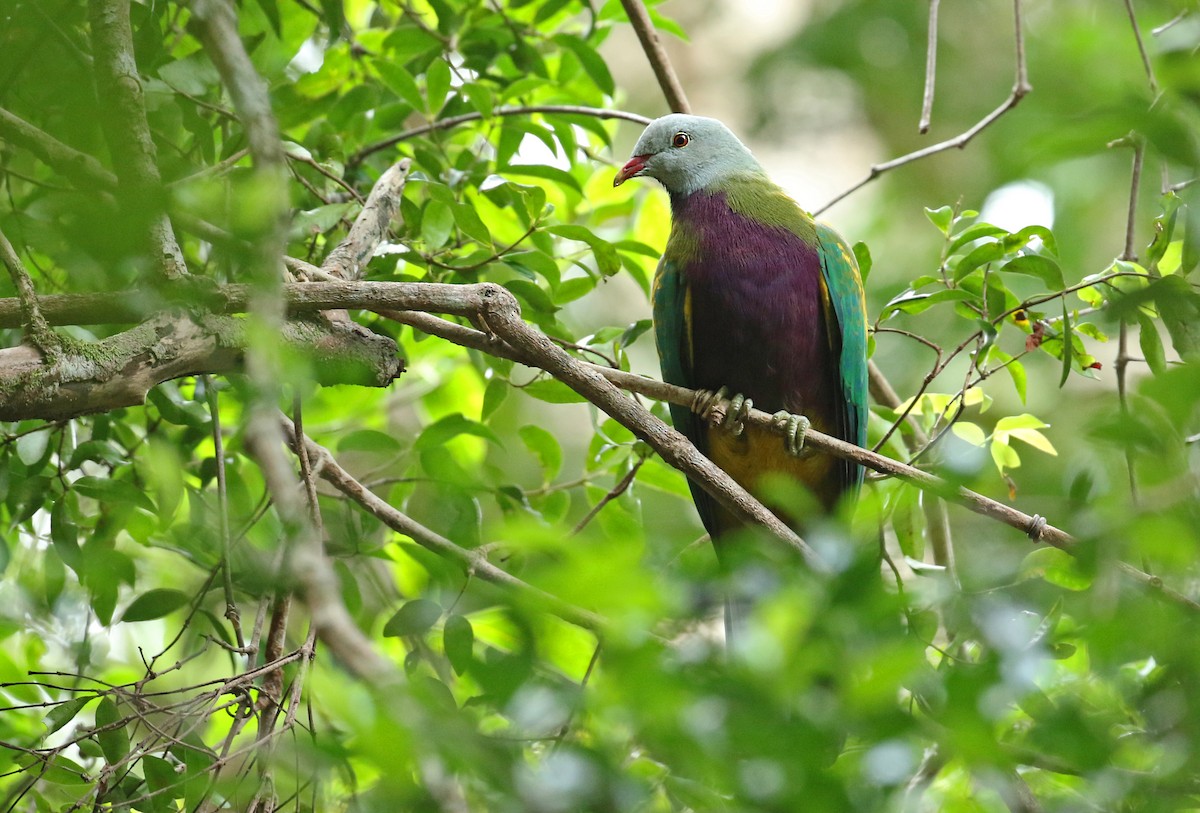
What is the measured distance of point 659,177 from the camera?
3711mm

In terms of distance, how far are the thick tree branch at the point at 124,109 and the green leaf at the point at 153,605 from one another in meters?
0.87

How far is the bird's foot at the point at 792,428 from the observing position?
2875 mm

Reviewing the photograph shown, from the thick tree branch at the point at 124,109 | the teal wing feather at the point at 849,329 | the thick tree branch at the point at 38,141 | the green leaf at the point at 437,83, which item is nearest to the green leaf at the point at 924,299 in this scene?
the teal wing feather at the point at 849,329

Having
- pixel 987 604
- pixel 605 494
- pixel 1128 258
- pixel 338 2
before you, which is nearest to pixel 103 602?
pixel 605 494

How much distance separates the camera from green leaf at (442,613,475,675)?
89.0 inches

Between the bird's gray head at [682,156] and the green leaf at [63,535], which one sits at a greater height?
the bird's gray head at [682,156]

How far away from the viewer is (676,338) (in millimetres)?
3408

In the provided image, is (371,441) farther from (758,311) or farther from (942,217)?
(942,217)

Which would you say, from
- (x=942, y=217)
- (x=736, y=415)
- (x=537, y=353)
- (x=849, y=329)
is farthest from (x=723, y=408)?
(x=537, y=353)

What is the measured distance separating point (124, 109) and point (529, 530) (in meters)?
1.45

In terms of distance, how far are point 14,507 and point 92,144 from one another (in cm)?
138

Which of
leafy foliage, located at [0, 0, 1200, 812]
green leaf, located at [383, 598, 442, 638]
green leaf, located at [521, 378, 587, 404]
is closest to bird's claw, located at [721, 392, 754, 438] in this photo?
leafy foliage, located at [0, 0, 1200, 812]

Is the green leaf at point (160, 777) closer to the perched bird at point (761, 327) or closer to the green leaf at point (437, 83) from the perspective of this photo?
the perched bird at point (761, 327)

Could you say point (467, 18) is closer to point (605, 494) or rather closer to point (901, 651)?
point (605, 494)
